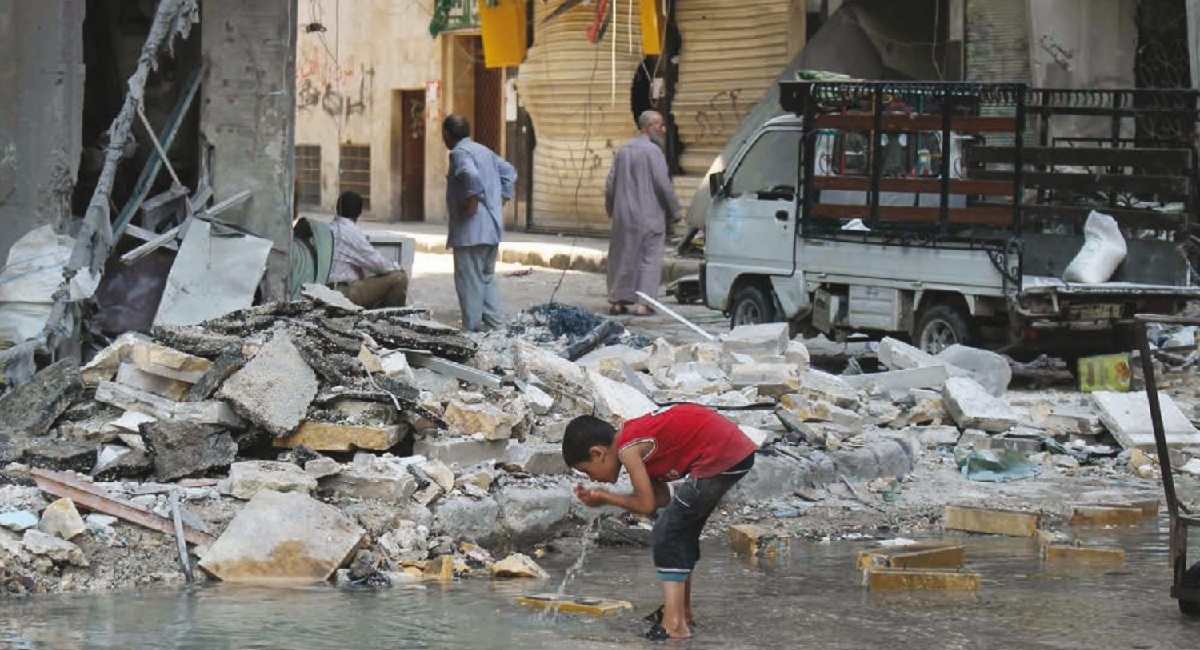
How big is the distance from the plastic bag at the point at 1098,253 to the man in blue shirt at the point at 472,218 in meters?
4.16

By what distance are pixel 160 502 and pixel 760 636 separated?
103 inches

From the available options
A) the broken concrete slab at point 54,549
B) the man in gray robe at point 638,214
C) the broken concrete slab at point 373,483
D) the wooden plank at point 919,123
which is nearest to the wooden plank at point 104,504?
the broken concrete slab at point 54,549

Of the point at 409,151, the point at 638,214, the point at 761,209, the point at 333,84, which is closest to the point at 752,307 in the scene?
the point at 761,209

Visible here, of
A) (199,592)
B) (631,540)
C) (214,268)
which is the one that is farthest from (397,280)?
(199,592)

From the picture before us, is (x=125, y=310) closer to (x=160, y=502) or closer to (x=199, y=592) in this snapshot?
(x=160, y=502)

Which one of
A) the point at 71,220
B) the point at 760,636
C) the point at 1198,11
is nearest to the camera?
the point at 760,636

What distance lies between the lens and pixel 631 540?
8.06m

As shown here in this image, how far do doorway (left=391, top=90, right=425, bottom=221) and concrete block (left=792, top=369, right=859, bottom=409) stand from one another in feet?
68.4

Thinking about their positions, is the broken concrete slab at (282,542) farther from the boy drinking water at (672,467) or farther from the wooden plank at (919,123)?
the wooden plank at (919,123)

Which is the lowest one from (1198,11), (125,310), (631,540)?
(631,540)

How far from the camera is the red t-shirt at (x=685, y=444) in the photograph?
239 inches

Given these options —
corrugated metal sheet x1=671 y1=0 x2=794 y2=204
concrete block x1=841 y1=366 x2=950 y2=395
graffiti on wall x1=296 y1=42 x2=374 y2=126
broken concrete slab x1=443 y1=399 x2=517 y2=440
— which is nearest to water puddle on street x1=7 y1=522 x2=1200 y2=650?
broken concrete slab x1=443 y1=399 x2=517 y2=440

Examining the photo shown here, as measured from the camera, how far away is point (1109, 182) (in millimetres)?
12805

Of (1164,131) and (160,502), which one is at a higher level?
(1164,131)
